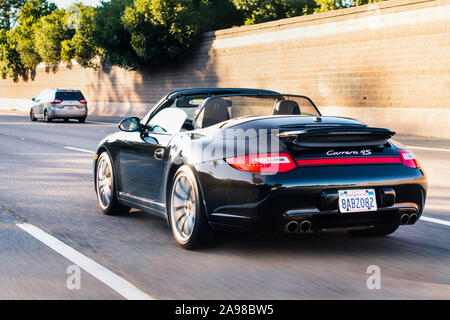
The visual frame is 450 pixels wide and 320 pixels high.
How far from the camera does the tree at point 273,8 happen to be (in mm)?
41125

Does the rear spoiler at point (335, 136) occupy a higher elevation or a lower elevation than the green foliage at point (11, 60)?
lower

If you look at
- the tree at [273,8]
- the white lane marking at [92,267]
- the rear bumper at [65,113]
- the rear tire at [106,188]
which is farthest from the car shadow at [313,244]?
the tree at [273,8]

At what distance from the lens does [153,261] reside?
223 inches

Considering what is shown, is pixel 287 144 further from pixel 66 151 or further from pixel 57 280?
pixel 66 151

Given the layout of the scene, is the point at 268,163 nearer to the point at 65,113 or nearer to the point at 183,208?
the point at 183,208

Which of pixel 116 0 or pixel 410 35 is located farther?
pixel 116 0

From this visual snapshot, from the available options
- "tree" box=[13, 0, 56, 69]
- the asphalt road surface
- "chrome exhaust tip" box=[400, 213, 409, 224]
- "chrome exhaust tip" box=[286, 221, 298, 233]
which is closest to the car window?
the asphalt road surface

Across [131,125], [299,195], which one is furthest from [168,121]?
[299,195]

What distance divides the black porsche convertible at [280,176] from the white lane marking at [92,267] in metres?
0.87

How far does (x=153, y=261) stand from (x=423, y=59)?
19.4 metres

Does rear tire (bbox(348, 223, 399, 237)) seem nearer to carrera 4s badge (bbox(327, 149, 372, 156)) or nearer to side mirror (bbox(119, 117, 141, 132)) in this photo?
carrera 4s badge (bbox(327, 149, 372, 156))

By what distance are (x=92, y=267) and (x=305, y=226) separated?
1687mm

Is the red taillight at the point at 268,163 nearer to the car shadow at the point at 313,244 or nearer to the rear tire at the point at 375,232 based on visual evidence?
the car shadow at the point at 313,244
